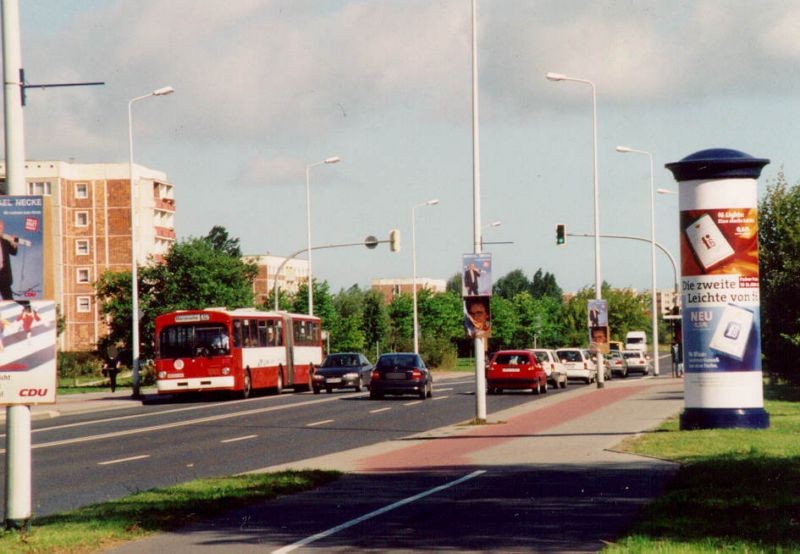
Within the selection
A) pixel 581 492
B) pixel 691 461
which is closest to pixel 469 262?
pixel 691 461

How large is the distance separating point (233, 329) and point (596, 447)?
25.3 m

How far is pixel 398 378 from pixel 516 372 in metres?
5.61

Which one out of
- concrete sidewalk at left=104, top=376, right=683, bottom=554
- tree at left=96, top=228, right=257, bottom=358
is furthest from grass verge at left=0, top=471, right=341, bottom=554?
tree at left=96, top=228, right=257, bottom=358

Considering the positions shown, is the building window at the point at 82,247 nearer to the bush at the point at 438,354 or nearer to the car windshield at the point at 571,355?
the bush at the point at 438,354

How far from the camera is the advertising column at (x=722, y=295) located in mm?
22375

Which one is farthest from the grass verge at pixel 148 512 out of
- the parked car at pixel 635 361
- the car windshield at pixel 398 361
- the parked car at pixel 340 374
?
the parked car at pixel 635 361

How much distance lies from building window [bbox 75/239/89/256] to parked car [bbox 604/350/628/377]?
221ft

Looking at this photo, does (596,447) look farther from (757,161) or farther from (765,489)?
(765,489)

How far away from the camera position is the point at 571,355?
62.5m

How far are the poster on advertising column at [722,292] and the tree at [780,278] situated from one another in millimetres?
17675

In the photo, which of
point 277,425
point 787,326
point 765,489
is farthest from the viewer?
point 787,326

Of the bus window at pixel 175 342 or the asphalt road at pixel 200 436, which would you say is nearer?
the asphalt road at pixel 200 436

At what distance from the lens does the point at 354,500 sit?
548 inches

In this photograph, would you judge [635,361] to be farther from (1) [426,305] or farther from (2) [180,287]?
(1) [426,305]
